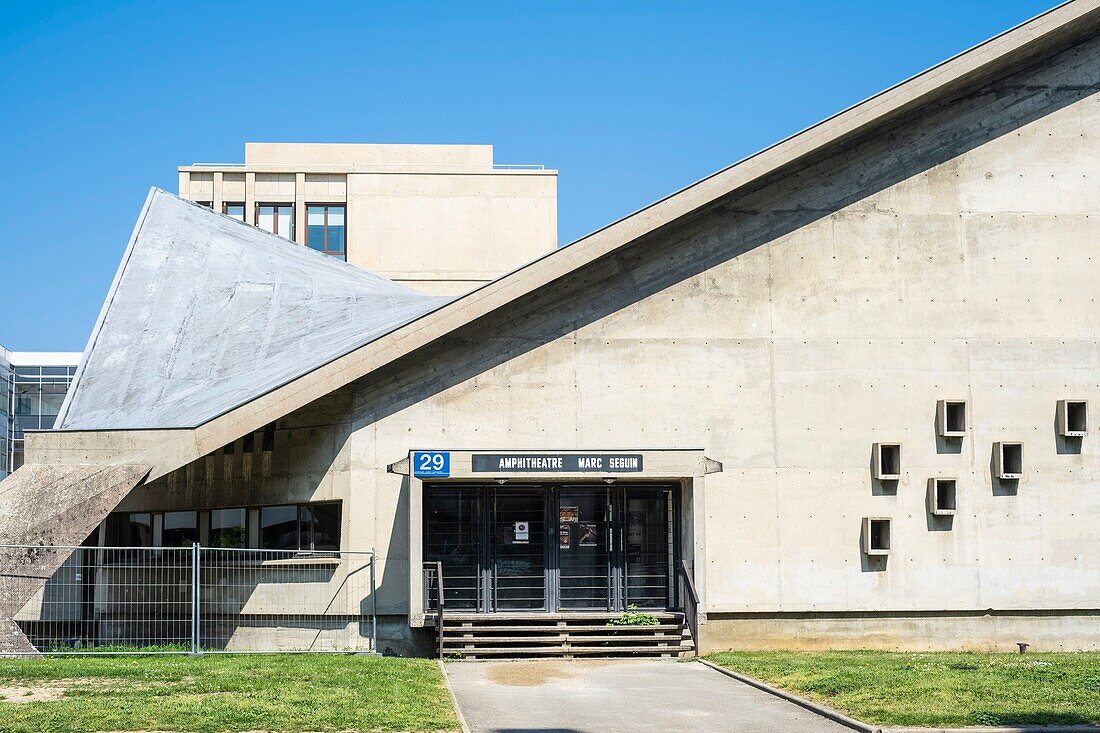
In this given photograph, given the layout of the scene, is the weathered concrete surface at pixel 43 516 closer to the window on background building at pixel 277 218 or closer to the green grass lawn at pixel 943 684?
the green grass lawn at pixel 943 684

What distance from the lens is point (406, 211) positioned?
57.8m

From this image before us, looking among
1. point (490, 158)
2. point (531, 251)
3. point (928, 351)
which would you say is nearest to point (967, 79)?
point (928, 351)

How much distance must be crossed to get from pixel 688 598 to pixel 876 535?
12.3 ft

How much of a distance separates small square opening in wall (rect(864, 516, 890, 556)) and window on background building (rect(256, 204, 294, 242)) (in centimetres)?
4044

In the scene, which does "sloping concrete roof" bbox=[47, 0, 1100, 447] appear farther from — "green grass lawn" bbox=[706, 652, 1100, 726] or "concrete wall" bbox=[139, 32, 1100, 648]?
"green grass lawn" bbox=[706, 652, 1100, 726]

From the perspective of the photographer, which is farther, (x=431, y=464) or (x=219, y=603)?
(x=219, y=603)

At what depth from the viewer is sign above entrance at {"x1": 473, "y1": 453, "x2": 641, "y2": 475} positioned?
21.9 meters

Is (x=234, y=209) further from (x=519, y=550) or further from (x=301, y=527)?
(x=519, y=550)

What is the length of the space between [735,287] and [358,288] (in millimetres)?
9480

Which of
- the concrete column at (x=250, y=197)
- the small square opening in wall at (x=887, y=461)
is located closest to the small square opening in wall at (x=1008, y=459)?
the small square opening in wall at (x=887, y=461)

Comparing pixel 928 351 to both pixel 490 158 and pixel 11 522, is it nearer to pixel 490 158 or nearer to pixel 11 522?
pixel 11 522

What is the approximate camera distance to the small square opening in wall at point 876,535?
22.8m

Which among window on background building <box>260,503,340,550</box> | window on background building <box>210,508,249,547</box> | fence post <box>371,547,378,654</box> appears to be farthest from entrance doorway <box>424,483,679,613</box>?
window on background building <box>210,508,249,547</box>

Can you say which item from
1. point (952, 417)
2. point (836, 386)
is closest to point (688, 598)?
point (836, 386)
